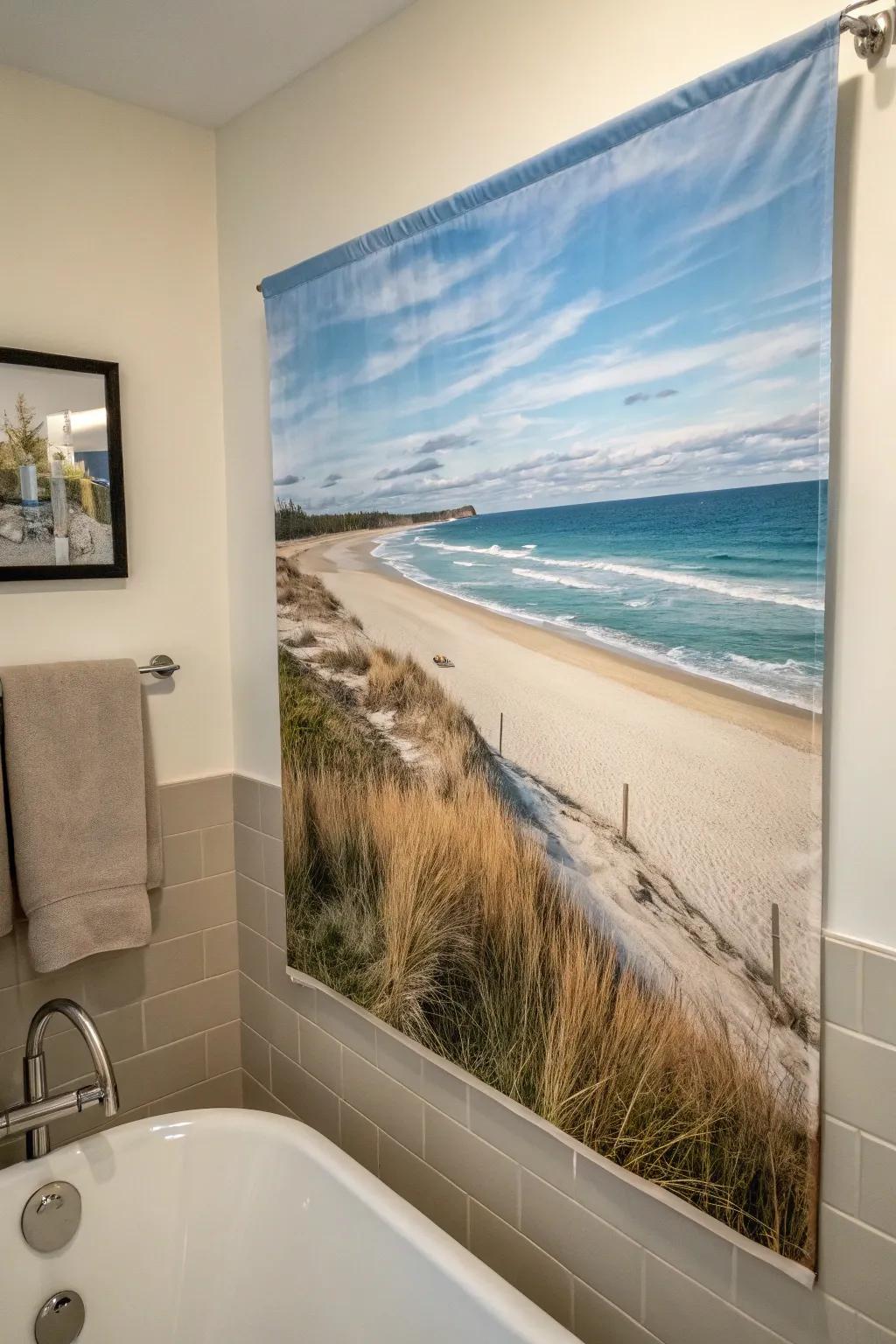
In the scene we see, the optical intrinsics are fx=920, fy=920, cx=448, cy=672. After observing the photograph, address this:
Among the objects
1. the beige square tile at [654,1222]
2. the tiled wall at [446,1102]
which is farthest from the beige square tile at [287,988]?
the beige square tile at [654,1222]

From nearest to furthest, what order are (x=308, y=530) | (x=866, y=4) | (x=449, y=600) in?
(x=866, y=4)
(x=449, y=600)
(x=308, y=530)

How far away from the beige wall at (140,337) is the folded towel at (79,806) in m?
0.11

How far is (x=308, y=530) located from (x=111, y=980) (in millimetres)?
1079

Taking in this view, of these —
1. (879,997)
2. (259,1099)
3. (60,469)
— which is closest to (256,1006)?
(259,1099)

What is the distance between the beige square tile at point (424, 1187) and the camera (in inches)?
64.3

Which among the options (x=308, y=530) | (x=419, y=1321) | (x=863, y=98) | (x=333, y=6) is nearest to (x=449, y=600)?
(x=308, y=530)

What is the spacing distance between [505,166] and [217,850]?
1.54 metres

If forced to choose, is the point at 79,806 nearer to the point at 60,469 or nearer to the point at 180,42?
the point at 60,469

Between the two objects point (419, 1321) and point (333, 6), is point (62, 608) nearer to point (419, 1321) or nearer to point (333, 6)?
point (333, 6)

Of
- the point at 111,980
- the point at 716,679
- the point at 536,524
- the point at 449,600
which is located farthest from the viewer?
the point at 111,980

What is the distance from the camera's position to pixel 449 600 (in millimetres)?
1526

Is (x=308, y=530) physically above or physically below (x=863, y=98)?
below

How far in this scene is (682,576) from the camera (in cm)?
119

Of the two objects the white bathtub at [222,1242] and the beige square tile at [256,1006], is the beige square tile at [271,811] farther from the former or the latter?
the white bathtub at [222,1242]
